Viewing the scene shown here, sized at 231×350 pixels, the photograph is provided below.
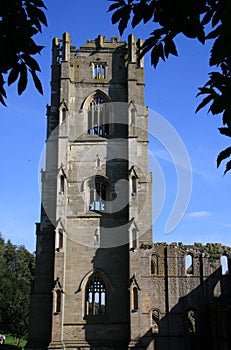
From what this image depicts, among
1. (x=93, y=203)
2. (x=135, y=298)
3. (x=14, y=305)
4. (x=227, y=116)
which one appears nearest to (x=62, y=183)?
(x=93, y=203)

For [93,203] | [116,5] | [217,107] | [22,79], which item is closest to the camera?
[217,107]

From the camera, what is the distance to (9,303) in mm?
50344

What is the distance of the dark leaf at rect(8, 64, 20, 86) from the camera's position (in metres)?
4.55

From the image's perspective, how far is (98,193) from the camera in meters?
33.3

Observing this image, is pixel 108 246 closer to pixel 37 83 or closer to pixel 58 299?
pixel 58 299

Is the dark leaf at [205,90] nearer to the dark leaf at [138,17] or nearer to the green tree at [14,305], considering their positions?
the dark leaf at [138,17]

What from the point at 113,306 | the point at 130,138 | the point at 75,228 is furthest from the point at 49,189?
the point at 113,306

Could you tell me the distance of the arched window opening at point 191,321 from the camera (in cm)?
3172

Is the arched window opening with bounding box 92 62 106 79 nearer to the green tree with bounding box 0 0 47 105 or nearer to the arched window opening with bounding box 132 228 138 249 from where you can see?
the arched window opening with bounding box 132 228 138 249

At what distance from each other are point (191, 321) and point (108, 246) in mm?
8224

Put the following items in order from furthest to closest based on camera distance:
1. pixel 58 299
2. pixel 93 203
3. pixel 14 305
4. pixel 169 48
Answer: pixel 14 305 → pixel 93 203 → pixel 58 299 → pixel 169 48

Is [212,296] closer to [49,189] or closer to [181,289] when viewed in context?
[181,289]

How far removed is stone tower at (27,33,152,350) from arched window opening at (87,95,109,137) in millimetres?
70

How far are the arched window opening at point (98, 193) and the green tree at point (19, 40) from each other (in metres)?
28.2
